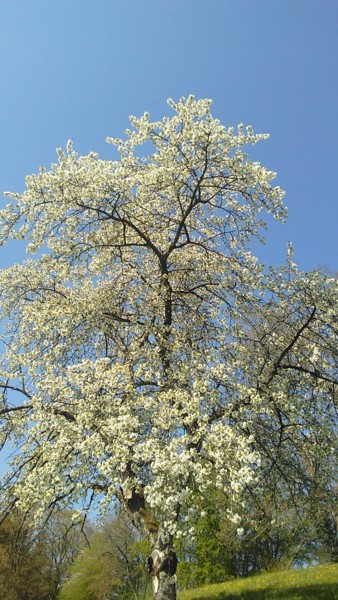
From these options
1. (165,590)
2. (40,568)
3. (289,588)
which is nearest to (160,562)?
(165,590)

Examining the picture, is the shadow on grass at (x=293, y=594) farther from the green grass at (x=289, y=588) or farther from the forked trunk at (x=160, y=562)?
the forked trunk at (x=160, y=562)

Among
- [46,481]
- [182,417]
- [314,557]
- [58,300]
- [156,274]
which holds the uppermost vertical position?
[156,274]

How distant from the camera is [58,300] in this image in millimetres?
12438

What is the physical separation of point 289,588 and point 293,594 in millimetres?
1779

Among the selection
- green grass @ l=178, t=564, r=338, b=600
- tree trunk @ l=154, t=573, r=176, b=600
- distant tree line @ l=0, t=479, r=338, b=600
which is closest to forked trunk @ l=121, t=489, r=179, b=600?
tree trunk @ l=154, t=573, r=176, b=600

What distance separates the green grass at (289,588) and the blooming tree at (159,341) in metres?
3.49

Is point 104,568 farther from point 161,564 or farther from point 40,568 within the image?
point 161,564

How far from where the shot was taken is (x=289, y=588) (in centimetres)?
1361

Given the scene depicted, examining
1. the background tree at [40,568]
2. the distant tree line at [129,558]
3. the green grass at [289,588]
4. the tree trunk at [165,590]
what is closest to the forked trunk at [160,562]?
the tree trunk at [165,590]

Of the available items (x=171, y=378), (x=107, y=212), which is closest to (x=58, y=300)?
(x=107, y=212)

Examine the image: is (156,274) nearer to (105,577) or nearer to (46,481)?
(46,481)

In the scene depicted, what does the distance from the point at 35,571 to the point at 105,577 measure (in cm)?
632

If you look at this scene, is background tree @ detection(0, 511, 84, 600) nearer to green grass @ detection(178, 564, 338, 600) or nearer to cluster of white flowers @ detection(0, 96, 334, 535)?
green grass @ detection(178, 564, 338, 600)

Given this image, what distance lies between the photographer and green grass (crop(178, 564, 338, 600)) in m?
11.6
